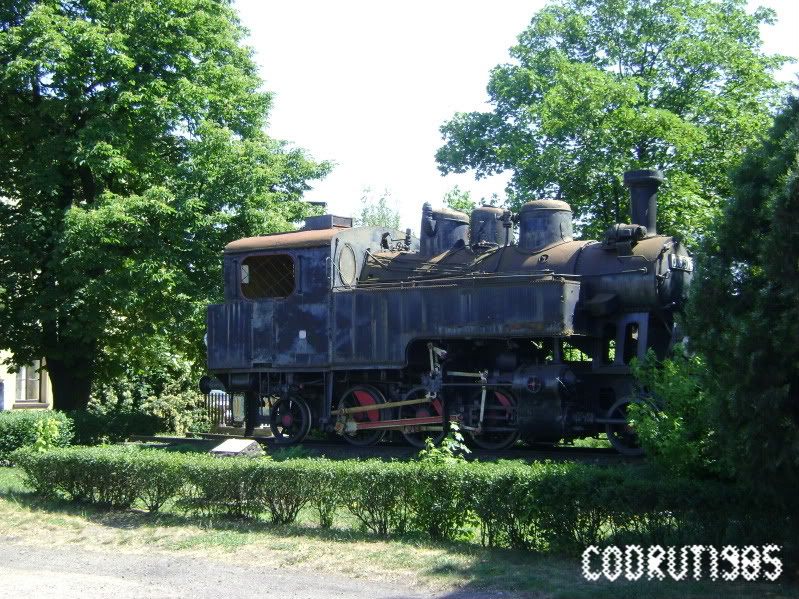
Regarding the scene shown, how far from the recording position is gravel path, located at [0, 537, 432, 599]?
786 centimetres

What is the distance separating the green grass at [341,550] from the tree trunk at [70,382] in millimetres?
7885

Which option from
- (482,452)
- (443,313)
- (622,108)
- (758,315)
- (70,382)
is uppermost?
(622,108)

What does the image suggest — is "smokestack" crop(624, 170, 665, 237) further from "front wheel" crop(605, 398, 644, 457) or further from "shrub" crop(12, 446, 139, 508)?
"shrub" crop(12, 446, 139, 508)

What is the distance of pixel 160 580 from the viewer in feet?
27.5

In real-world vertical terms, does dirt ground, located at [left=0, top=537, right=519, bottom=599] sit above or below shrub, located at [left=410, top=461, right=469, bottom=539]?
below

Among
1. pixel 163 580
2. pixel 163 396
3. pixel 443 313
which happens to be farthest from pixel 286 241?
pixel 163 396

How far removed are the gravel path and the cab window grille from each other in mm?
7514

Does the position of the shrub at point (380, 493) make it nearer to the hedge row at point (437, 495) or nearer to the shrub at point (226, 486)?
the hedge row at point (437, 495)

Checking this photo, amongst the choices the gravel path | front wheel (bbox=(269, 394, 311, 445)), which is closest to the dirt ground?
the gravel path

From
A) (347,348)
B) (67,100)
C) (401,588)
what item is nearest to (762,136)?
(401,588)

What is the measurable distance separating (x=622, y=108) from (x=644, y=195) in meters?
6.83

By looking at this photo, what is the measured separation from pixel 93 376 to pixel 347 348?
7.98 metres

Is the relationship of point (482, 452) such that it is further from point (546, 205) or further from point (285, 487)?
point (285, 487)

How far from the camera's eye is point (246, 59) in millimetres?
21625
